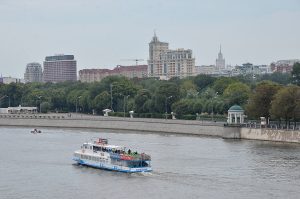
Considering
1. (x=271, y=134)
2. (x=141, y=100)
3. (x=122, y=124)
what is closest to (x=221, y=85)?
(x=141, y=100)

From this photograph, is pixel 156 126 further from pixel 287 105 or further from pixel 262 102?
pixel 287 105

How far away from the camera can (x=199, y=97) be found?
14912cm

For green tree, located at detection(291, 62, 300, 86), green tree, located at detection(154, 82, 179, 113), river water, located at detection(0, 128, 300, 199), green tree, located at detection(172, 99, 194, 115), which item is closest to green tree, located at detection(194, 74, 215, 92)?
green tree, located at detection(291, 62, 300, 86)

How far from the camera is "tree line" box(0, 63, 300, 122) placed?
105 m

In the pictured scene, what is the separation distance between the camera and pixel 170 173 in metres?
69.1

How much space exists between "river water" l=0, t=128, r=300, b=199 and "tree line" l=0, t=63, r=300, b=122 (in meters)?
8.71

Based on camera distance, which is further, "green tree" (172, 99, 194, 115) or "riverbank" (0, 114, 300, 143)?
"green tree" (172, 99, 194, 115)

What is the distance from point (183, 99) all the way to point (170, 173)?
73.8 metres

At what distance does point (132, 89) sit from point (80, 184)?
103986mm

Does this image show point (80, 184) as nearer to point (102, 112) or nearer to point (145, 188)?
point (145, 188)

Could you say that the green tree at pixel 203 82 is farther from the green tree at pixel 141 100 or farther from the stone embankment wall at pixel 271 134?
the stone embankment wall at pixel 271 134

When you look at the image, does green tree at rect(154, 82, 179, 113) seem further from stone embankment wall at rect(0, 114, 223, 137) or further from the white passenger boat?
the white passenger boat

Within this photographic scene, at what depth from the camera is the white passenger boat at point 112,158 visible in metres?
70.6

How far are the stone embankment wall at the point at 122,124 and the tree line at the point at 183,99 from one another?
7.38 metres
